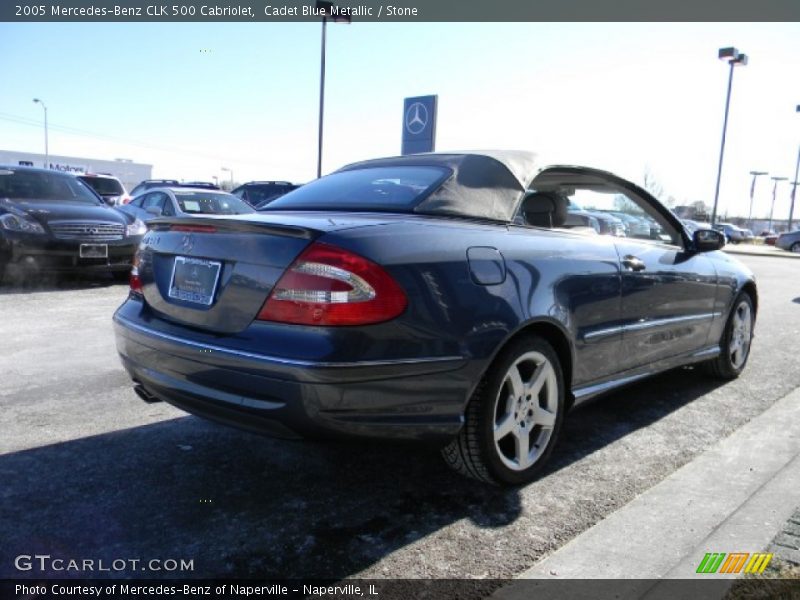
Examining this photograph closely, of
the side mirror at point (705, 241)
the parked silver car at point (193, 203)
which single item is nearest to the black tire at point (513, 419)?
the side mirror at point (705, 241)

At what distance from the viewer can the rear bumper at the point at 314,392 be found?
224 centimetres

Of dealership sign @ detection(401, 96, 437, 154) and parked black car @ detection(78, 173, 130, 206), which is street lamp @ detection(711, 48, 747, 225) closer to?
dealership sign @ detection(401, 96, 437, 154)

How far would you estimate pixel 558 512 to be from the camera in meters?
2.69

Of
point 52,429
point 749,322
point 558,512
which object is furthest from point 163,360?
point 749,322

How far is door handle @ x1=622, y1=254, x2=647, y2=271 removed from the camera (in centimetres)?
353

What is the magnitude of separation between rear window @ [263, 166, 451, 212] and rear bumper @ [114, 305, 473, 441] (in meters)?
0.90

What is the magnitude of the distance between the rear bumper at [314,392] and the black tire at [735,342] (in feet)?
10.3

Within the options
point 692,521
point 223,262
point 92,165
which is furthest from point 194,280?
point 92,165

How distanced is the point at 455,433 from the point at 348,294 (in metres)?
0.72

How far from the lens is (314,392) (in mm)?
2215

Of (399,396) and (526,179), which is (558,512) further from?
(526,179)

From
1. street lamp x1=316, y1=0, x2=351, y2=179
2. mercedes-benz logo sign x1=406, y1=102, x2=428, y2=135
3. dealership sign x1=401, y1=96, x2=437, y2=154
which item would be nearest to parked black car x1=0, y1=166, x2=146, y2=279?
dealership sign x1=401, y1=96, x2=437, y2=154

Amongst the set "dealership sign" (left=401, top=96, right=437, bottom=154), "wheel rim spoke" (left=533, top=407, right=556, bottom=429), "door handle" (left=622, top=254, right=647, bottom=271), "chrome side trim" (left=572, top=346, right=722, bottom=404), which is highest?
"dealership sign" (left=401, top=96, right=437, bottom=154)

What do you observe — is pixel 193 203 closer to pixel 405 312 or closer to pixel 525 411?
pixel 525 411
